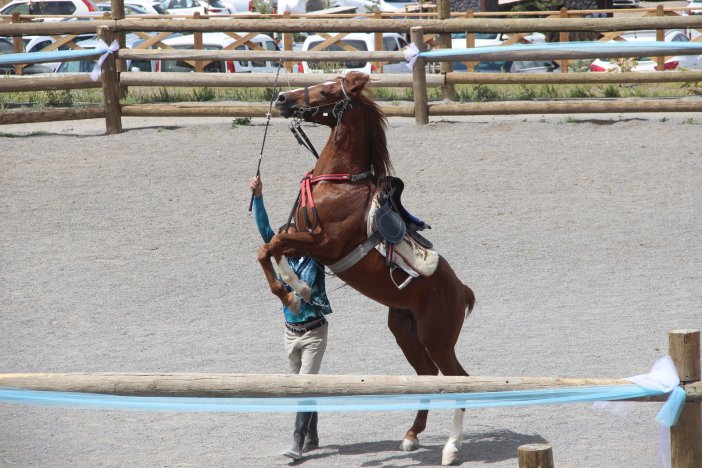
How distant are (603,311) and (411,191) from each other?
11.5 ft

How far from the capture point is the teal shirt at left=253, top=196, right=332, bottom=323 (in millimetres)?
5602

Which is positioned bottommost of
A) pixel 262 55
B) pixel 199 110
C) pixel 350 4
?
pixel 199 110

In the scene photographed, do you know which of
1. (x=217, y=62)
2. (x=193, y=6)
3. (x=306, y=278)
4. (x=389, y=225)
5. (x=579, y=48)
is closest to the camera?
(x=389, y=225)

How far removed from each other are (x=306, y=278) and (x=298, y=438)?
2.99 ft

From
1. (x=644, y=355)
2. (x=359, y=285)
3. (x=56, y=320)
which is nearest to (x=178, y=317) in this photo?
(x=56, y=320)

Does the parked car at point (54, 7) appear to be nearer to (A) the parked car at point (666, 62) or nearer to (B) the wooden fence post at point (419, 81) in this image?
(A) the parked car at point (666, 62)

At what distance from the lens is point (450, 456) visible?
540cm

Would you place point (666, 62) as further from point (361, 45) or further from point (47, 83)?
point (47, 83)

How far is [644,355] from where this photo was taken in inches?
273

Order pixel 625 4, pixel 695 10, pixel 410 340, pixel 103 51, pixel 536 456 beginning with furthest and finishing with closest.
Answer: pixel 625 4
pixel 695 10
pixel 103 51
pixel 410 340
pixel 536 456

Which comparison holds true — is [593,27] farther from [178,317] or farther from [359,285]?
[359,285]

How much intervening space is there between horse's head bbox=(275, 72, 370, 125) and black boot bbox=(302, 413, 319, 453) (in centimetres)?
175

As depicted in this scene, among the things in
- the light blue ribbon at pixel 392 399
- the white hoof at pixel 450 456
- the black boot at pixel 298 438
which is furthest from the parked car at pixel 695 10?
the light blue ribbon at pixel 392 399

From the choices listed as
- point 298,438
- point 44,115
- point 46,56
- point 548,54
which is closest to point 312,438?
point 298,438
